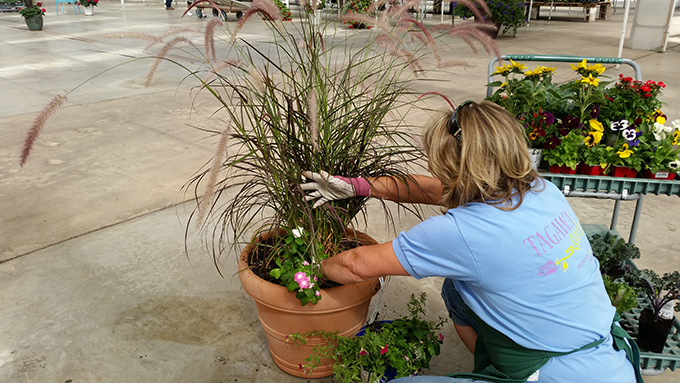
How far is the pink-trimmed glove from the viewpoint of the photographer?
156cm

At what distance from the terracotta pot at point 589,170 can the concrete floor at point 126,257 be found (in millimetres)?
732

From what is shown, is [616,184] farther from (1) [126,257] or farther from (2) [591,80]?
(1) [126,257]

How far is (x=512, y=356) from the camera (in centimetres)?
131

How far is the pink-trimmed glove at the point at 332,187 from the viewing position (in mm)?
1562

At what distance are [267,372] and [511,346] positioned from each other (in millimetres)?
899

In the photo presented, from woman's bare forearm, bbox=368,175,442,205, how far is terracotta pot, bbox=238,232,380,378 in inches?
11.1

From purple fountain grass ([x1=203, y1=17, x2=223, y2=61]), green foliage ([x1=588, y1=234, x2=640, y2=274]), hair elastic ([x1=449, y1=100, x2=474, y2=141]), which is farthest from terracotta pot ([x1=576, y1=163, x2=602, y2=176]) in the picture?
purple fountain grass ([x1=203, y1=17, x2=223, y2=61])

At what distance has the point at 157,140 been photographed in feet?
14.0

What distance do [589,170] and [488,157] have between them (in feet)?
2.61

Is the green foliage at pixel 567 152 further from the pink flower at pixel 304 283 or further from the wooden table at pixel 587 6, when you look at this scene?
the wooden table at pixel 587 6

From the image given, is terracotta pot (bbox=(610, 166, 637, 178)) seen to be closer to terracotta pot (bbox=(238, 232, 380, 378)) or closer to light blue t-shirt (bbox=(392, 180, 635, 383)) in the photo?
light blue t-shirt (bbox=(392, 180, 635, 383))

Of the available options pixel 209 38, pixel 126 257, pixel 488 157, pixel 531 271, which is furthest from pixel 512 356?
pixel 126 257

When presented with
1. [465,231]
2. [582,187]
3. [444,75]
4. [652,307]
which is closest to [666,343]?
[652,307]

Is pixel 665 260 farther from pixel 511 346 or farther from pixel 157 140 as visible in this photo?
pixel 157 140
